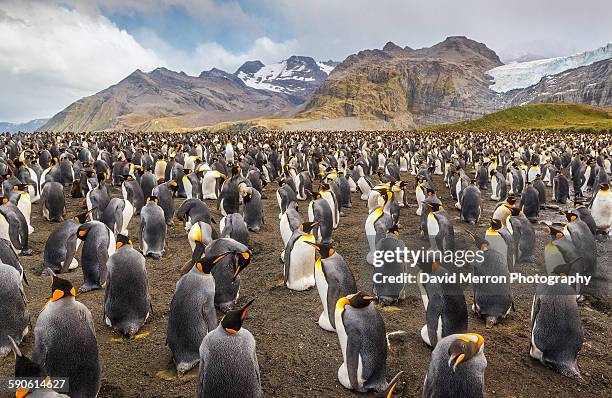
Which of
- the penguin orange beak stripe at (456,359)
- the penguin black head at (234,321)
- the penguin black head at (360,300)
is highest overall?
the penguin black head at (234,321)

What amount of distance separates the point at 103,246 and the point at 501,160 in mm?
19878

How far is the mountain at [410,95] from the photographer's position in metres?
104

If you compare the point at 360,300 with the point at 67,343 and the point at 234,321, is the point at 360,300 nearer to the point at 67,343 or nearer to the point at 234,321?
the point at 234,321

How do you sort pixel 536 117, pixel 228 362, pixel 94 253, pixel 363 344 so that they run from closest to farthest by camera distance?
pixel 228 362 < pixel 363 344 < pixel 94 253 < pixel 536 117

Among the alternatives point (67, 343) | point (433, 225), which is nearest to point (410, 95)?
point (433, 225)

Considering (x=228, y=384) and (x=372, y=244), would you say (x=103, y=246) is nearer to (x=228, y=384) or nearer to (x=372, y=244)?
(x=228, y=384)

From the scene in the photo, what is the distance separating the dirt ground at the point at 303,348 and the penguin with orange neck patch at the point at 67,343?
1.30ft

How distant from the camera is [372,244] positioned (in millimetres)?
6914

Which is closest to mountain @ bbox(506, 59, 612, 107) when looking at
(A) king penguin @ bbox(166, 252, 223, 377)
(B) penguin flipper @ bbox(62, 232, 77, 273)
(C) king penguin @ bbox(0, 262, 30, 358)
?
(B) penguin flipper @ bbox(62, 232, 77, 273)

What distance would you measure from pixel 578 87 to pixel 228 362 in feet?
310

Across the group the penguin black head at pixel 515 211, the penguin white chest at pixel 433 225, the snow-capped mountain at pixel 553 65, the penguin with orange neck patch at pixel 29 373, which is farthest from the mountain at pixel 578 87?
the penguin with orange neck patch at pixel 29 373

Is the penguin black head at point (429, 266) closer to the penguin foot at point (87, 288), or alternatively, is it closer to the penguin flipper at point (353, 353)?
the penguin flipper at point (353, 353)

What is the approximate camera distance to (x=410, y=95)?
115 m

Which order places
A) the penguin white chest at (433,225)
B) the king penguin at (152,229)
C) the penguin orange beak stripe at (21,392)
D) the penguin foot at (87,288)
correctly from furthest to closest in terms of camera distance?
the penguin white chest at (433,225), the king penguin at (152,229), the penguin foot at (87,288), the penguin orange beak stripe at (21,392)
